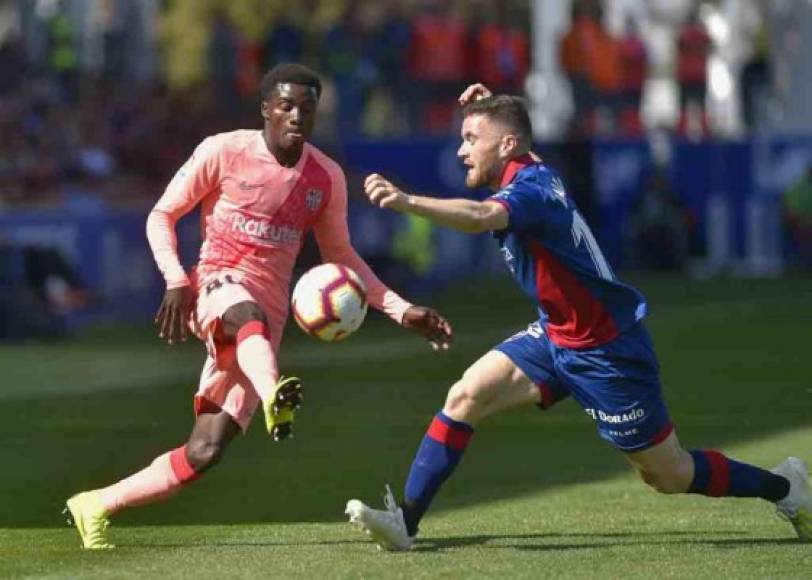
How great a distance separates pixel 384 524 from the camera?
30.0 ft

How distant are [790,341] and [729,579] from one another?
11691 millimetres

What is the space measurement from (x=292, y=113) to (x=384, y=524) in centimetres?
177

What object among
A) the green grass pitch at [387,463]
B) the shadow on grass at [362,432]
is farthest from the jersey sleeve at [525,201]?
the shadow on grass at [362,432]

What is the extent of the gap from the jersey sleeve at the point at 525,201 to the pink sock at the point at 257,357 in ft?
3.56

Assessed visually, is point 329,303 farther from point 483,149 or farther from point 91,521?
point 91,521

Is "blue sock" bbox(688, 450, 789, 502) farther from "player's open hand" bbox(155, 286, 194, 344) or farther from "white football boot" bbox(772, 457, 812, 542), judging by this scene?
"player's open hand" bbox(155, 286, 194, 344)

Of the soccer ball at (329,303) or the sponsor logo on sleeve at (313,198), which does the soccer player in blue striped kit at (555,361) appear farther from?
the sponsor logo on sleeve at (313,198)

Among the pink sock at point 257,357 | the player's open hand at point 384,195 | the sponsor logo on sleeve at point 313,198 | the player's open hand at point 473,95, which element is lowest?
the pink sock at point 257,357

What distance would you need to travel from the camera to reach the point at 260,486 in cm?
1215

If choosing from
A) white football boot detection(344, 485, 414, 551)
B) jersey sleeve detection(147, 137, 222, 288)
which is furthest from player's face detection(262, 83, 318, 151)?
white football boot detection(344, 485, 414, 551)

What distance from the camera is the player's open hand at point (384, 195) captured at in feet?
27.1

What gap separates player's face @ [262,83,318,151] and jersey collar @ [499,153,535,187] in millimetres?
934

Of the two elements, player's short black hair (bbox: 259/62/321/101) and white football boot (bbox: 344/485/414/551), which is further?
player's short black hair (bbox: 259/62/321/101)

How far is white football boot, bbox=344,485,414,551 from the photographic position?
900cm
